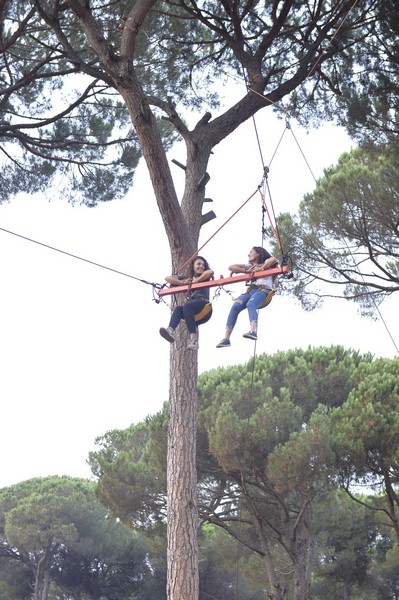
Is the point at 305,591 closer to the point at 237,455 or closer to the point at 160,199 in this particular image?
the point at 237,455

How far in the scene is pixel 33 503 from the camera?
21266mm

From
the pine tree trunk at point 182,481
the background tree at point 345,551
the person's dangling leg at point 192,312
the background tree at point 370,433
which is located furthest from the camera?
the background tree at point 345,551

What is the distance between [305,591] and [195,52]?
8266 millimetres

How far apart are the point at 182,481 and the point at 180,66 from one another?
16.5ft

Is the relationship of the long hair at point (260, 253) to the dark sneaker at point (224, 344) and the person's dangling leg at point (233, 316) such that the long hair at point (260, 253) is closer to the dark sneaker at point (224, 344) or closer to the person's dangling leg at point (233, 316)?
the person's dangling leg at point (233, 316)

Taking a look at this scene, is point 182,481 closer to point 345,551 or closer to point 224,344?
point 224,344

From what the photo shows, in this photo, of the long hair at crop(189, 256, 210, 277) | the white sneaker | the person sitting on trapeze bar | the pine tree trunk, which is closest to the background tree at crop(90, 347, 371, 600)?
the pine tree trunk

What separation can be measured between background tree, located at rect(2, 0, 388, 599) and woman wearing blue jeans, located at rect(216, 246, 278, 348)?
2.94ft

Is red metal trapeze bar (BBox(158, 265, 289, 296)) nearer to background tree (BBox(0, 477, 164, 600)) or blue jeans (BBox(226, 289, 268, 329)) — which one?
blue jeans (BBox(226, 289, 268, 329))

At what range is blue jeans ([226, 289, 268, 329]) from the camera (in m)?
6.17

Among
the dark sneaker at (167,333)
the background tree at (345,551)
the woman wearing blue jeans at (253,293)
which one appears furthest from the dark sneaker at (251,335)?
the background tree at (345,551)

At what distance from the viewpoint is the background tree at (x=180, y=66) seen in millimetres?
7004

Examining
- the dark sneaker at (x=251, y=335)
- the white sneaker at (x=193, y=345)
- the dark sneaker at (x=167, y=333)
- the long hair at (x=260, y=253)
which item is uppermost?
the long hair at (x=260, y=253)

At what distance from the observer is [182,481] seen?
6.89 metres
